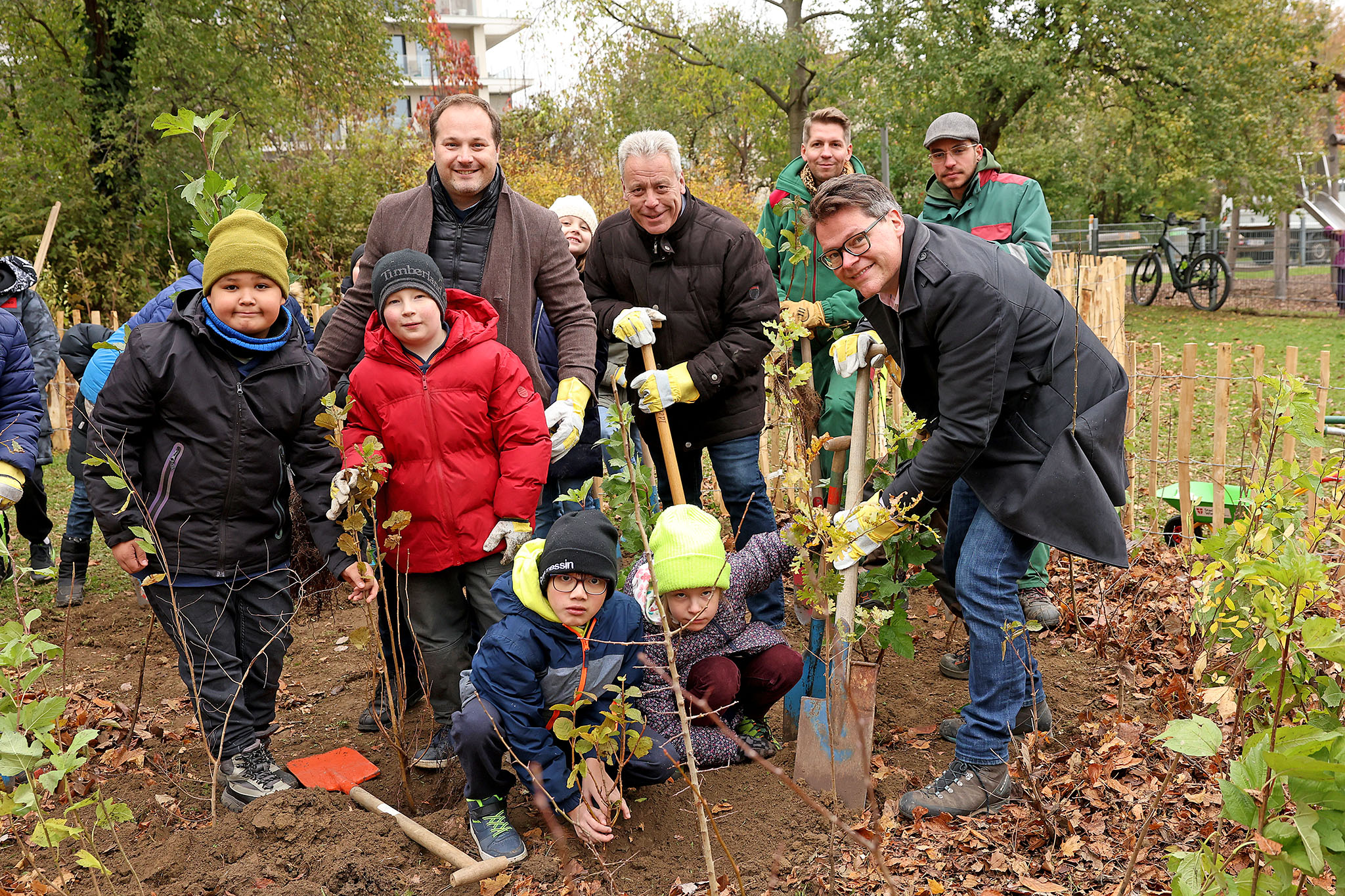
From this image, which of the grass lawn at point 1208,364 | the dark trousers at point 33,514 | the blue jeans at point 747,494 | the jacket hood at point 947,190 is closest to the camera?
the blue jeans at point 747,494

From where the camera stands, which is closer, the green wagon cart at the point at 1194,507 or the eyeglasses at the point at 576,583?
the eyeglasses at the point at 576,583

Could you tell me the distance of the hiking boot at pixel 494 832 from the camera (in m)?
2.63

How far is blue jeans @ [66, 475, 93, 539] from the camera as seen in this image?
17.0ft

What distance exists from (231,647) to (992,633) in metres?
2.23

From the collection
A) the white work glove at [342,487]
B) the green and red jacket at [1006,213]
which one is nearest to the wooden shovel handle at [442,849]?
the white work glove at [342,487]

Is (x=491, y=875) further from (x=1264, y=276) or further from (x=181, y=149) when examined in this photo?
(x=1264, y=276)

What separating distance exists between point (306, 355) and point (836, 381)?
206cm

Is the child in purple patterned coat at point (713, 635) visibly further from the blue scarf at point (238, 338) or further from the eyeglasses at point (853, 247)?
the blue scarf at point (238, 338)

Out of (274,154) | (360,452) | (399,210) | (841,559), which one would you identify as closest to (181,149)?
(274,154)

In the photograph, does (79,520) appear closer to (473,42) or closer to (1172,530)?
(1172,530)

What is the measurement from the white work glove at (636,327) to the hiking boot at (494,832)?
1667mm

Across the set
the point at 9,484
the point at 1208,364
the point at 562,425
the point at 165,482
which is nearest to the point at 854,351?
the point at 562,425

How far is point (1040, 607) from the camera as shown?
391 cm

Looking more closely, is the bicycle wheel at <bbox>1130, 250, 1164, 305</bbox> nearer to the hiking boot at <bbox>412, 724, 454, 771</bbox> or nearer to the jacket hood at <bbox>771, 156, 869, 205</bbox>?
the jacket hood at <bbox>771, 156, 869, 205</bbox>
